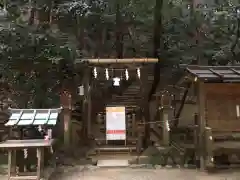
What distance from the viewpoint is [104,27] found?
15523mm

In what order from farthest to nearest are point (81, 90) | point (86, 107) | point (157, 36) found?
1. point (157, 36)
2. point (86, 107)
3. point (81, 90)

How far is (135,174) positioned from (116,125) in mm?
2575

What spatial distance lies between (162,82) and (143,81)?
414cm

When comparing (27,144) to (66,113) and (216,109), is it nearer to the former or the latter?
(66,113)

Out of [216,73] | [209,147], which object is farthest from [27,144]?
[216,73]

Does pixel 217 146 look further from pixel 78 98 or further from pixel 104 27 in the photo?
pixel 104 27

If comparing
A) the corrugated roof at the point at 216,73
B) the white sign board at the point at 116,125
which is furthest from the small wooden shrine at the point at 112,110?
the corrugated roof at the point at 216,73

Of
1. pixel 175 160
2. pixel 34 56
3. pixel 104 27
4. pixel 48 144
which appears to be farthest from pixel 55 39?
pixel 175 160

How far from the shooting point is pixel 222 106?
10.1m

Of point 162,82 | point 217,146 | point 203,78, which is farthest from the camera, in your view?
point 162,82

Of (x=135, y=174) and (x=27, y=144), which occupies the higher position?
(x=27, y=144)

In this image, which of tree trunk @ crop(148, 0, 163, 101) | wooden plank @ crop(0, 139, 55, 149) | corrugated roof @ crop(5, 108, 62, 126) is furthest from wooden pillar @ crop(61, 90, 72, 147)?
tree trunk @ crop(148, 0, 163, 101)

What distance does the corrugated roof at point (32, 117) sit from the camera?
8297 mm

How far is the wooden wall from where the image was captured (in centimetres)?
1007
